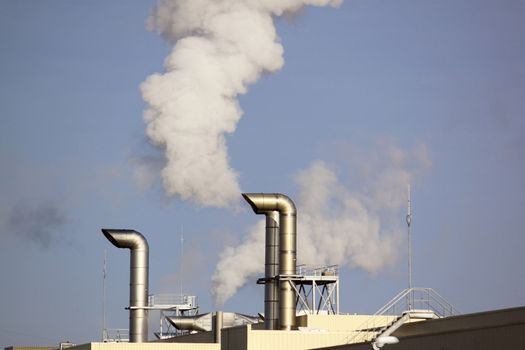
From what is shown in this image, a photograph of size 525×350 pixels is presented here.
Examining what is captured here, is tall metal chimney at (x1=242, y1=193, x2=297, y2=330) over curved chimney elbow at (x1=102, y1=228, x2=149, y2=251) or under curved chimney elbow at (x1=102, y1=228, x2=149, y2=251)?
under

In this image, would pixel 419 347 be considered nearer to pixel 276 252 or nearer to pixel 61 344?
pixel 276 252

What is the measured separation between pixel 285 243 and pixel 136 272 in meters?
18.5

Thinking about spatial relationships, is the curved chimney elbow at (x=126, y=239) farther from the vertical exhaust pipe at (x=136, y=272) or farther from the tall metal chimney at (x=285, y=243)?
the tall metal chimney at (x=285, y=243)

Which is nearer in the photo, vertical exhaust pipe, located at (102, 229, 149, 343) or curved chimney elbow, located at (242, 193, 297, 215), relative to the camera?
curved chimney elbow, located at (242, 193, 297, 215)

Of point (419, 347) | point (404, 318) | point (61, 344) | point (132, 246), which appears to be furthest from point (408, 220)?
point (61, 344)

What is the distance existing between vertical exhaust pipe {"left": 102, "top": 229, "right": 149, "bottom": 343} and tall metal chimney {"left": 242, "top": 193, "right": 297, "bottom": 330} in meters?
16.2

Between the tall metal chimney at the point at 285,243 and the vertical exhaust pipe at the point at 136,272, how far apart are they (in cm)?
1621

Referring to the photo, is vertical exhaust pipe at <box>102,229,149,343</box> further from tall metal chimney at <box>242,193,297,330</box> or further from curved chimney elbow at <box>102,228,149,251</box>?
tall metal chimney at <box>242,193,297,330</box>

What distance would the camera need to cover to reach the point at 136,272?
97250 mm

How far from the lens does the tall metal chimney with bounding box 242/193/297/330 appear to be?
81.0 metres

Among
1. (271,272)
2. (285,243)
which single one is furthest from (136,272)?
(285,243)

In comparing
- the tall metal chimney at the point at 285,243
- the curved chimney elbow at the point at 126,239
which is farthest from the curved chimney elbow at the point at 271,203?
the curved chimney elbow at the point at 126,239

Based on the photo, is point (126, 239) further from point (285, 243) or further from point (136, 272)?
point (285, 243)

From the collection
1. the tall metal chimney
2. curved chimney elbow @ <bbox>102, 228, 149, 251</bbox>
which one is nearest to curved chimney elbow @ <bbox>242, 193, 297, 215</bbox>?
the tall metal chimney
